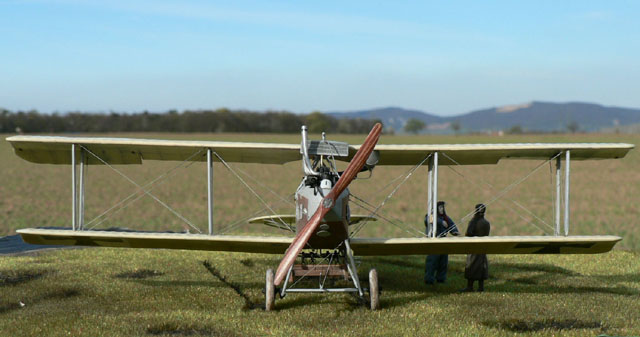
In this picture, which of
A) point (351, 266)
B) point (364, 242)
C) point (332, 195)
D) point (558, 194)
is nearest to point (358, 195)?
point (558, 194)

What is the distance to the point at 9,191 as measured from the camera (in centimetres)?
3512

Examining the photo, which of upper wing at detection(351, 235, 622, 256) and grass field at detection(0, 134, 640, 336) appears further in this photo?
upper wing at detection(351, 235, 622, 256)

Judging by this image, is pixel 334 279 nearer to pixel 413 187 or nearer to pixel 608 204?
pixel 608 204

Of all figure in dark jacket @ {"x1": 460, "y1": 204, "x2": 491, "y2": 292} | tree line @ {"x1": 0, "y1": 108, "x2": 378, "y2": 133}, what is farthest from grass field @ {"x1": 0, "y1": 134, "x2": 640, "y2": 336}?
tree line @ {"x1": 0, "y1": 108, "x2": 378, "y2": 133}

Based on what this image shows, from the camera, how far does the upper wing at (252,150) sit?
1159 centimetres

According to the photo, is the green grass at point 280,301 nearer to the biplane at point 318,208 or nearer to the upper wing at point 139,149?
the biplane at point 318,208

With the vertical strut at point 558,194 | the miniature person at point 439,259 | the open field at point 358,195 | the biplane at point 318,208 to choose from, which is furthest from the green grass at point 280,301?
the open field at point 358,195

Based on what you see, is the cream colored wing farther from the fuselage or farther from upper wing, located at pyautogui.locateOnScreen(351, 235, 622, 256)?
upper wing, located at pyautogui.locateOnScreen(351, 235, 622, 256)

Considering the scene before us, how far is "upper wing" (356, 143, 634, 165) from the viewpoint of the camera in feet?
38.6

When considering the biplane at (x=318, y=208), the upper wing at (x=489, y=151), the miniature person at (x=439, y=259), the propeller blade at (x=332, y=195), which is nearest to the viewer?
the propeller blade at (x=332, y=195)

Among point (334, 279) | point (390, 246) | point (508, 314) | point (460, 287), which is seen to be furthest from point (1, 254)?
point (508, 314)

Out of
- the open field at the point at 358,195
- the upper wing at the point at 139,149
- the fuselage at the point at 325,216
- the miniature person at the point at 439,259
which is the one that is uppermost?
the upper wing at the point at 139,149

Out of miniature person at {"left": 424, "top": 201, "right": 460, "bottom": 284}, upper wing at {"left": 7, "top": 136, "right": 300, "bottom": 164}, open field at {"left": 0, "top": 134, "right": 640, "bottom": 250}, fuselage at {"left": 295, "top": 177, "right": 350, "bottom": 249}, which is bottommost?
open field at {"left": 0, "top": 134, "right": 640, "bottom": 250}

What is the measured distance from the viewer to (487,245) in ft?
38.0
